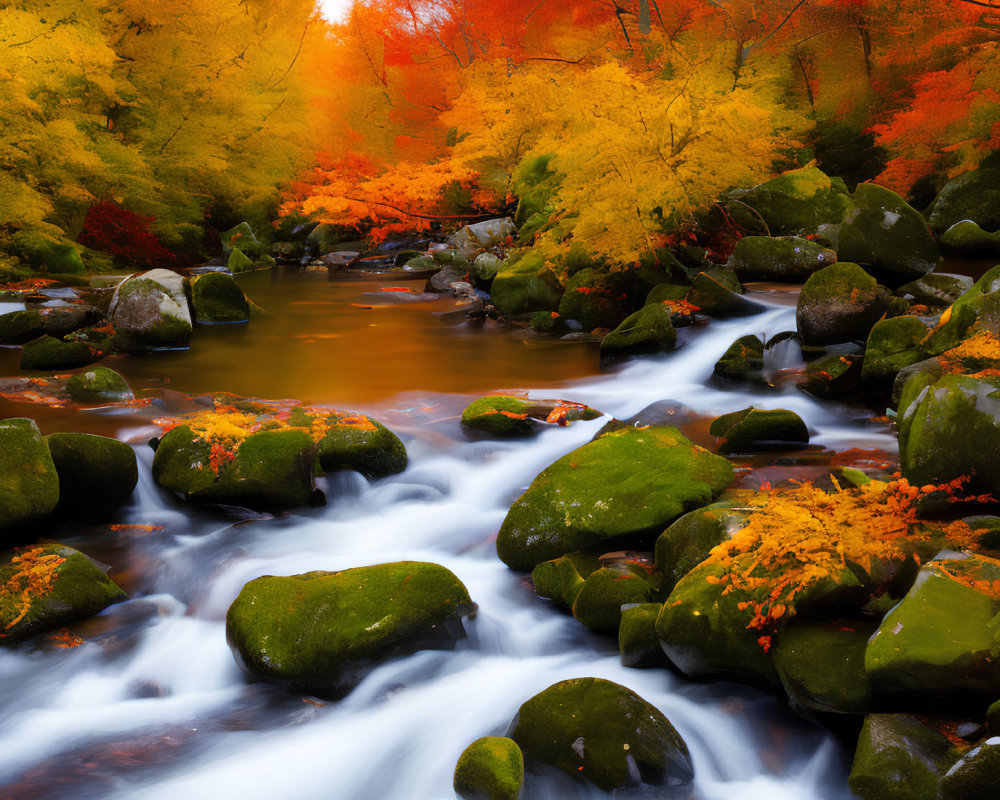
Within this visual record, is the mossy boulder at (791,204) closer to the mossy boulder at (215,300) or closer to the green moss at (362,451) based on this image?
the green moss at (362,451)

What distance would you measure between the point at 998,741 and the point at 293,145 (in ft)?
73.0

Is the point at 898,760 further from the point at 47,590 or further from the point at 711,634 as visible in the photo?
the point at 47,590

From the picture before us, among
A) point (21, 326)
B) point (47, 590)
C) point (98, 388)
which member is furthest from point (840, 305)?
point (21, 326)

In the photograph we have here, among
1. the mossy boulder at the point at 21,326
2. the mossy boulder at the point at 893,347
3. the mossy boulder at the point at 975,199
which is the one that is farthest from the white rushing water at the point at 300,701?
the mossy boulder at the point at 975,199

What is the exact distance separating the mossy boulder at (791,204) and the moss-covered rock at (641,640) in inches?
355

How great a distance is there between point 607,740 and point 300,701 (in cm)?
157

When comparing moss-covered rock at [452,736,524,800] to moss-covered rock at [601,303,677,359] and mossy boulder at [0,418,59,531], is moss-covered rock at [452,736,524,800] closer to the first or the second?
mossy boulder at [0,418,59,531]

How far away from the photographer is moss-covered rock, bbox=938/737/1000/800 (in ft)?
7.48

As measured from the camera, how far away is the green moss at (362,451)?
19.5 ft

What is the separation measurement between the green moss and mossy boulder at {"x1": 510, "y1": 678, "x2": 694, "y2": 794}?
3207 mm

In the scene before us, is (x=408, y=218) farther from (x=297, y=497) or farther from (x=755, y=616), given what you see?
(x=755, y=616)

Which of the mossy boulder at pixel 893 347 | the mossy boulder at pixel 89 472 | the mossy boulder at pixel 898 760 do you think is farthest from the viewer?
the mossy boulder at pixel 893 347

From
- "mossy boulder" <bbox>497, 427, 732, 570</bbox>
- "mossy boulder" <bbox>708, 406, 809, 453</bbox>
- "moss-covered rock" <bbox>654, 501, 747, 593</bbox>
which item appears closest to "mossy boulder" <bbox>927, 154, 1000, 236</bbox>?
"mossy boulder" <bbox>708, 406, 809, 453</bbox>

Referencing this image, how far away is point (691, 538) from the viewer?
4.04m
